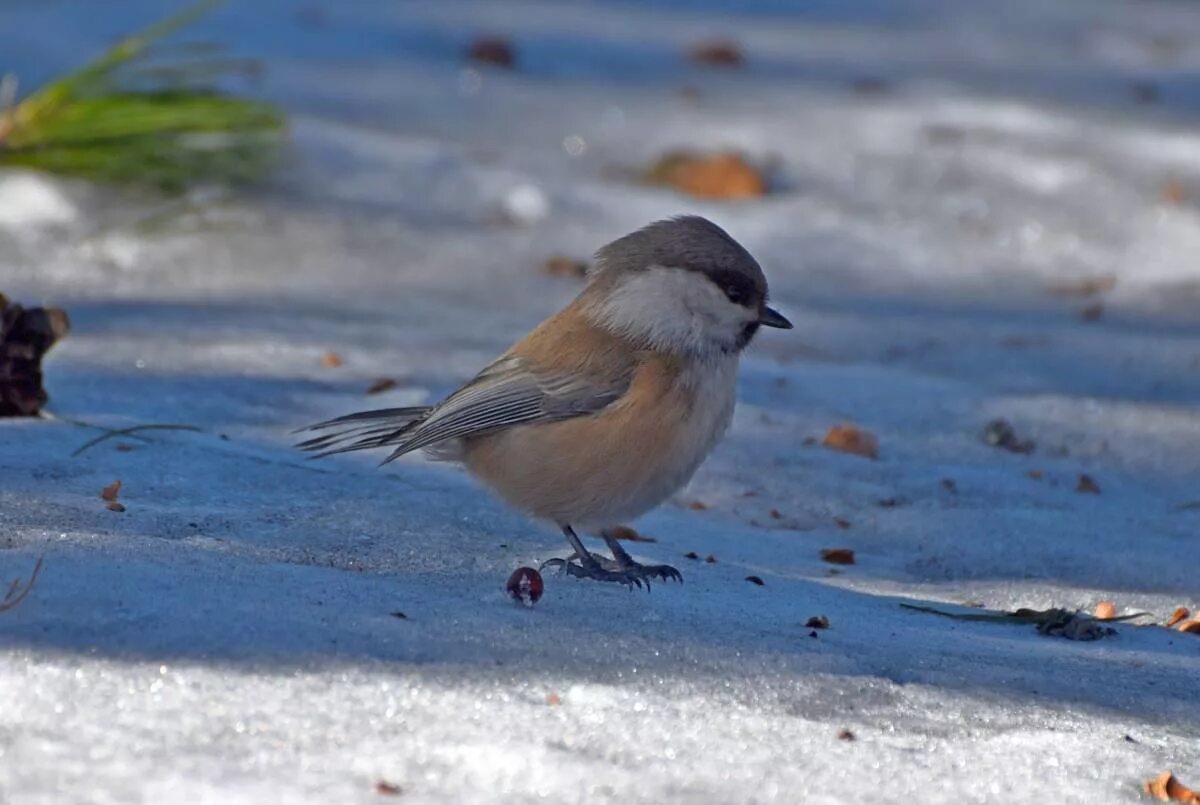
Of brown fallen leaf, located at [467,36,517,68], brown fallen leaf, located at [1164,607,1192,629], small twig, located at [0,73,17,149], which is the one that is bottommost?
brown fallen leaf, located at [1164,607,1192,629]

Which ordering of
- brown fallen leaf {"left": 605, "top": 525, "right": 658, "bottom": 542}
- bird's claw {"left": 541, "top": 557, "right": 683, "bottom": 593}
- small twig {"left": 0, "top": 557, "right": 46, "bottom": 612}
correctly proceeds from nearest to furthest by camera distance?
1. small twig {"left": 0, "top": 557, "right": 46, "bottom": 612}
2. bird's claw {"left": 541, "top": 557, "right": 683, "bottom": 593}
3. brown fallen leaf {"left": 605, "top": 525, "right": 658, "bottom": 542}

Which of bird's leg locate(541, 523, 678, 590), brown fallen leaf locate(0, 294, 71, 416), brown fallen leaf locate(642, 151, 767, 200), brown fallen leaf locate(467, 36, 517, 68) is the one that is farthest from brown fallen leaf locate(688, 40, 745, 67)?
bird's leg locate(541, 523, 678, 590)

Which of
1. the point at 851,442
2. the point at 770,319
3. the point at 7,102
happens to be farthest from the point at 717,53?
the point at 770,319

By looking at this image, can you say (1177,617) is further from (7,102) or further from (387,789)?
(7,102)

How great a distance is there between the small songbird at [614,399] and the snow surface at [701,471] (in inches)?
5.9

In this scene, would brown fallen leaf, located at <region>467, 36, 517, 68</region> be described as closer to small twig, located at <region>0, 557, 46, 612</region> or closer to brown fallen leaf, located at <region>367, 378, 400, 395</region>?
brown fallen leaf, located at <region>367, 378, 400, 395</region>

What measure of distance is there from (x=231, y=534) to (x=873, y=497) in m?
1.58

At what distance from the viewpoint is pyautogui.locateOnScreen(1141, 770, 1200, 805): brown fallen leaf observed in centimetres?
222

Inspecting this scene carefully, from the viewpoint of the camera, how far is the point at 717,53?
288 inches

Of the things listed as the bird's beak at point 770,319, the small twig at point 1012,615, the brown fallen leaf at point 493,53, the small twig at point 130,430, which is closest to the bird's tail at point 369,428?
the small twig at point 130,430

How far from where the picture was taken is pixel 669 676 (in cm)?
245

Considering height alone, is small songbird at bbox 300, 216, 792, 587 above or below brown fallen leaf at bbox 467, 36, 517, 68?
below

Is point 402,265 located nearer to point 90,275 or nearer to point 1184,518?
point 90,275

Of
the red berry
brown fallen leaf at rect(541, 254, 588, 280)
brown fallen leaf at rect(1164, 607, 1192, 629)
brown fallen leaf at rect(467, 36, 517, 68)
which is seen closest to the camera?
the red berry
